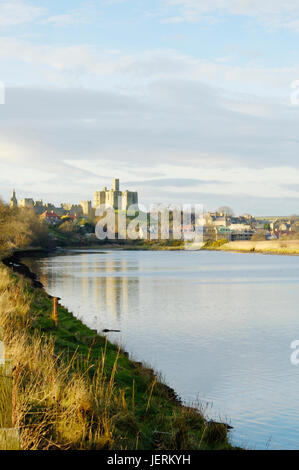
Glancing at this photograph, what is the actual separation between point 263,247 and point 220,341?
461 feet

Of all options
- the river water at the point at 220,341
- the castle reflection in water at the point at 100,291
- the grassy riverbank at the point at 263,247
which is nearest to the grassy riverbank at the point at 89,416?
the river water at the point at 220,341

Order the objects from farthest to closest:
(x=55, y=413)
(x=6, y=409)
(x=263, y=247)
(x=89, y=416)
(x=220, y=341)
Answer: (x=263, y=247)
(x=220, y=341)
(x=89, y=416)
(x=55, y=413)
(x=6, y=409)

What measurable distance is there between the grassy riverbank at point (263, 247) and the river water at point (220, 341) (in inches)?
4080

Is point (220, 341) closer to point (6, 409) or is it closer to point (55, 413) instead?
point (55, 413)

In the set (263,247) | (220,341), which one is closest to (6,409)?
(220,341)

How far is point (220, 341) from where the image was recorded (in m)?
21.6

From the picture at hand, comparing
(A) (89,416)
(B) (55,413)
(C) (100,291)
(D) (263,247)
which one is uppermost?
(B) (55,413)

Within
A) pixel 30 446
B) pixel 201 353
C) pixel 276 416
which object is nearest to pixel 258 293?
A: pixel 201 353

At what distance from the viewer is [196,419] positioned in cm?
1060

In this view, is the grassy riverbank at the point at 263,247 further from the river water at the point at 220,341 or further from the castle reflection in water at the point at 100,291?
the river water at the point at 220,341

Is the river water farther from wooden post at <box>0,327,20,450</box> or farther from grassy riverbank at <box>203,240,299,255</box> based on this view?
grassy riverbank at <box>203,240,299,255</box>

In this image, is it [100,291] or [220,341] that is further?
[100,291]

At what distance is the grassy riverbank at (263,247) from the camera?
146 m

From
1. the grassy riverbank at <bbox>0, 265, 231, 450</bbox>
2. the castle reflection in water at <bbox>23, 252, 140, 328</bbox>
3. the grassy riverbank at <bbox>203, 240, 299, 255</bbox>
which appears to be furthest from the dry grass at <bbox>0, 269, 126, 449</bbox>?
the grassy riverbank at <bbox>203, 240, 299, 255</bbox>
